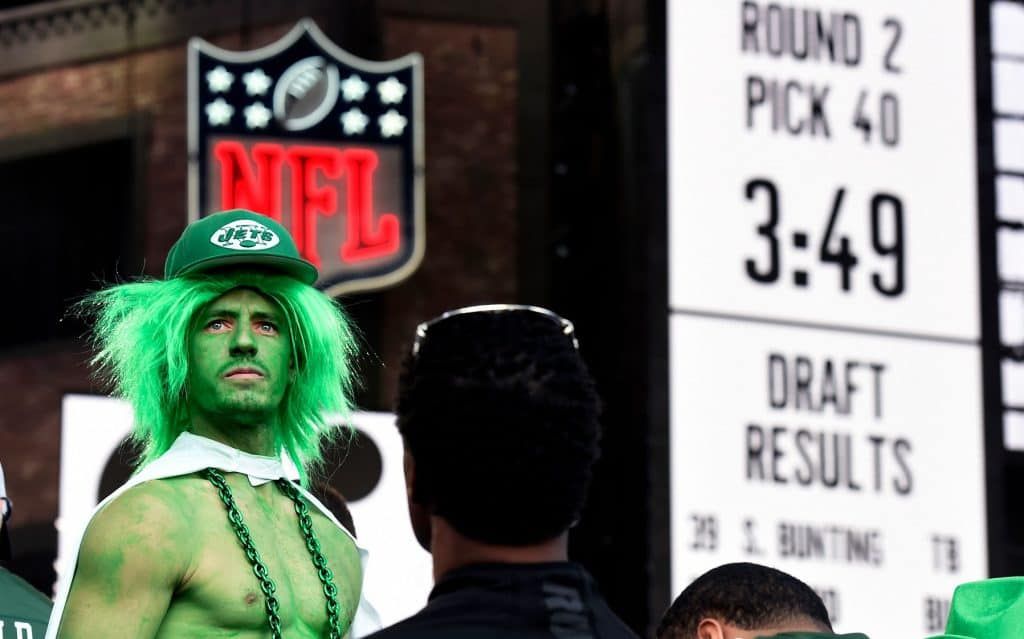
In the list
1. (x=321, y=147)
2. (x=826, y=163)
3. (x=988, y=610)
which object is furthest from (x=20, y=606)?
(x=321, y=147)

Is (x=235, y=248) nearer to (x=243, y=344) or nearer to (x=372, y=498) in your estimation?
(x=243, y=344)

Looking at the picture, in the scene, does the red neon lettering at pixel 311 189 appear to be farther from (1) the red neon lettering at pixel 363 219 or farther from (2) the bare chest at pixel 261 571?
(2) the bare chest at pixel 261 571

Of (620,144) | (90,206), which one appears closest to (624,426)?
(620,144)

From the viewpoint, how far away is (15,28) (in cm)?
1350

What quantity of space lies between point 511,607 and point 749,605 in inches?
57.4

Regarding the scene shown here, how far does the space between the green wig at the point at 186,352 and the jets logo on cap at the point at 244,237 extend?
0.21 ft

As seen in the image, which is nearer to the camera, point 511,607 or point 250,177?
point 511,607

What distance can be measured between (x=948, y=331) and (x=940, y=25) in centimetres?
141

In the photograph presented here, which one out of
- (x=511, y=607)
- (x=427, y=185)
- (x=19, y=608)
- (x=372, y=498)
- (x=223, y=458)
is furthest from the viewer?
(x=427, y=185)

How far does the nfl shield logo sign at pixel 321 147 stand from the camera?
36.9 ft

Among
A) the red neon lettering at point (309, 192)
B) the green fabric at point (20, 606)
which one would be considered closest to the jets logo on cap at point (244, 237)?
the green fabric at point (20, 606)

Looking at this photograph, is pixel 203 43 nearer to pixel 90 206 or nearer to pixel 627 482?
pixel 90 206

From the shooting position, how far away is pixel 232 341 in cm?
405

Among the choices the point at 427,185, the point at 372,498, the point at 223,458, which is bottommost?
the point at 372,498
